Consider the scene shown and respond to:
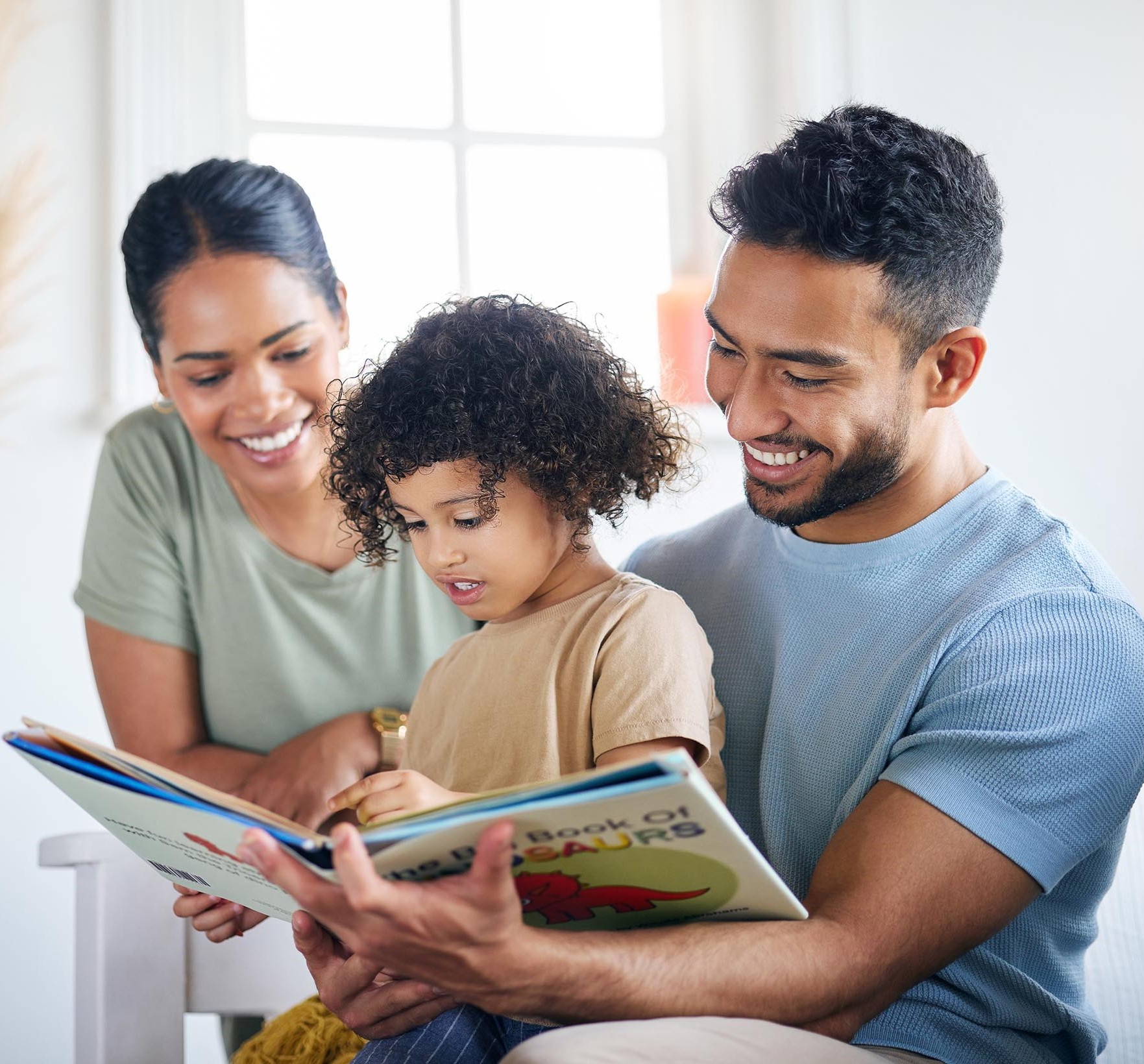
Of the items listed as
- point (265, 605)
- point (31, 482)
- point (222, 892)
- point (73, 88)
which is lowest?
point (222, 892)

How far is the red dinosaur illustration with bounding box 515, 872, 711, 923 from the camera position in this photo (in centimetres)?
93

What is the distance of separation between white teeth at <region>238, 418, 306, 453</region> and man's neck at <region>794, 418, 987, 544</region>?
0.72 m

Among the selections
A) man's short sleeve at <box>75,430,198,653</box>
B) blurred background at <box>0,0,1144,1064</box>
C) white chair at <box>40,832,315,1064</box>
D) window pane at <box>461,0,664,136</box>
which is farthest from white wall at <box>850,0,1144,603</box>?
white chair at <box>40,832,315,1064</box>

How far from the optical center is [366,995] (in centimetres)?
117

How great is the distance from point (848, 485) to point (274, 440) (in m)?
0.78

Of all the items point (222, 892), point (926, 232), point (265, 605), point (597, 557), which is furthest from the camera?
point (265, 605)

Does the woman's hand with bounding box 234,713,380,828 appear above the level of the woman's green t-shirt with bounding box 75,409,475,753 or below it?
below

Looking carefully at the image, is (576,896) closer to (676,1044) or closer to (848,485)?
(676,1044)

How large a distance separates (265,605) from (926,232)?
98cm

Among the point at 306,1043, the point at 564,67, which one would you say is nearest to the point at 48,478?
the point at 306,1043

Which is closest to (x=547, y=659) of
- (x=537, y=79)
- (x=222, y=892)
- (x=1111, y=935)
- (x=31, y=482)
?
(x=222, y=892)

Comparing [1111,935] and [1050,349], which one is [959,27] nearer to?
[1050,349]

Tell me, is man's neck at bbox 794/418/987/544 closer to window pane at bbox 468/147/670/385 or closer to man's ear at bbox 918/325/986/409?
man's ear at bbox 918/325/986/409

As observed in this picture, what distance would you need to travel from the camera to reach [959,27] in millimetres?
2682
